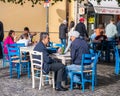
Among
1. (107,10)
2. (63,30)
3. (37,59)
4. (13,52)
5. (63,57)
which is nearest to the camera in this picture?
(37,59)

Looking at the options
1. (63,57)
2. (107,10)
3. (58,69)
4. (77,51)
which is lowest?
(58,69)

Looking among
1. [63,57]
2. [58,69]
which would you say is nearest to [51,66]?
[58,69]

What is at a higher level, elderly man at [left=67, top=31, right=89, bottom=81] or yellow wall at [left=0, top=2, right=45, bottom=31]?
yellow wall at [left=0, top=2, right=45, bottom=31]

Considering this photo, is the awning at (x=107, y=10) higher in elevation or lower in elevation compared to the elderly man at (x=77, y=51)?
higher

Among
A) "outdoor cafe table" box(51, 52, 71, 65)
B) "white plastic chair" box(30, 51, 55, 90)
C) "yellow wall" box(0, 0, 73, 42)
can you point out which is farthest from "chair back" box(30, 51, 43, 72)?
"yellow wall" box(0, 0, 73, 42)

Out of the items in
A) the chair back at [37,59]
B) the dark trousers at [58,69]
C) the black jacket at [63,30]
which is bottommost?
the dark trousers at [58,69]

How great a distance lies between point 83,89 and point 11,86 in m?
1.98

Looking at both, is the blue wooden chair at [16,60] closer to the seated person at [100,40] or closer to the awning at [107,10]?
the seated person at [100,40]

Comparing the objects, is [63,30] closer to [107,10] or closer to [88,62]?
[107,10]

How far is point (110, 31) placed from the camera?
20406 millimetres

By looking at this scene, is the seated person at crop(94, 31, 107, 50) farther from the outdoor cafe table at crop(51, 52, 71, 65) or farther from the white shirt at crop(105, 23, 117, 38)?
the outdoor cafe table at crop(51, 52, 71, 65)

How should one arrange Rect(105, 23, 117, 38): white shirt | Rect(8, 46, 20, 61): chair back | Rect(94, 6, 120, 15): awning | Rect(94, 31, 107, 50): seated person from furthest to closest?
Rect(94, 6, 120, 15): awning, Rect(105, 23, 117, 38): white shirt, Rect(94, 31, 107, 50): seated person, Rect(8, 46, 20, 61): chair back

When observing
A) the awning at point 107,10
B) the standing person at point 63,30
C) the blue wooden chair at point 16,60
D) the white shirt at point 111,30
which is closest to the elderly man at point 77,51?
the blue wooden chair at point 16,60

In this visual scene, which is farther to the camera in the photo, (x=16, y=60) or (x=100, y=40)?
(x=100, y=40)
